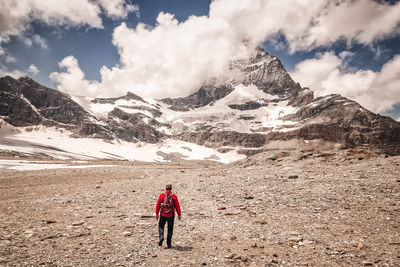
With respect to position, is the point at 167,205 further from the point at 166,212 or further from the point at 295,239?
the point at 295,239

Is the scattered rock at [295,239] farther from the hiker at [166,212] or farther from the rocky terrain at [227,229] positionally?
the hiker at [166,212]

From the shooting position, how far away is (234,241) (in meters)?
8.84

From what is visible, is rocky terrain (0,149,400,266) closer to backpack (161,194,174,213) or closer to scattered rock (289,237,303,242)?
scattered rock (289,237,303,242)

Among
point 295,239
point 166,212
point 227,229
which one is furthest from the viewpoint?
point 227,229

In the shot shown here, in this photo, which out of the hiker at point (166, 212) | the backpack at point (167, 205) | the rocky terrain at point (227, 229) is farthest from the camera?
the backpack at point (167, 205)

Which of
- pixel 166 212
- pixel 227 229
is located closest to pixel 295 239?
pixel 227 229

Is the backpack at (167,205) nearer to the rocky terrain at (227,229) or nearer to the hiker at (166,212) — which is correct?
the hiker at (166,212)

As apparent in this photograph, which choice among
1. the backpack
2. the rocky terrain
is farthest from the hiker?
the rocky terrain

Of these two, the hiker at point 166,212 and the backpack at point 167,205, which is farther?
the backpack at point 167,205

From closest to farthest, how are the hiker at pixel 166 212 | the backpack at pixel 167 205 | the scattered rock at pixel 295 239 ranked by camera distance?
the scattered rock at pixel 295 239, the hiker at pixel 166 212, the backpack at pixel 167 205

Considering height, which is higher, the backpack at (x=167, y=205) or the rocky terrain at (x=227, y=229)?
the backpack at (x=167, y=205)

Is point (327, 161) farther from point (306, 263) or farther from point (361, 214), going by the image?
point (306, 263)

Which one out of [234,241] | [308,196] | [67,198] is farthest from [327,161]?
[67,198]

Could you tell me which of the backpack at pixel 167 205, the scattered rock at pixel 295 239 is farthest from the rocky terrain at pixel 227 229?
the backpack at pixel 167 205
